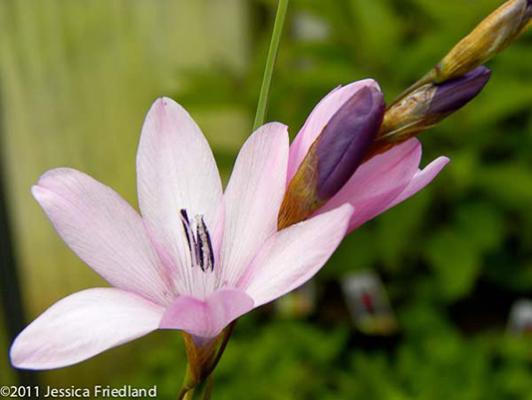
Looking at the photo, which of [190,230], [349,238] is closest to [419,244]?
[349,238]

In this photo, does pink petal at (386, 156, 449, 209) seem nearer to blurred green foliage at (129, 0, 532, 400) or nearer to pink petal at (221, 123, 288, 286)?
pink petal at (221, 123, 288, 286)

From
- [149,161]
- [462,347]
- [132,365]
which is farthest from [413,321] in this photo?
[149,161]

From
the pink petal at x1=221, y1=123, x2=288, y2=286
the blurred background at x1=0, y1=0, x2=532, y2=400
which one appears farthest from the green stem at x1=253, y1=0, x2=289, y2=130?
the blurred background at x1=0, y1=0, x2=532, y2=400

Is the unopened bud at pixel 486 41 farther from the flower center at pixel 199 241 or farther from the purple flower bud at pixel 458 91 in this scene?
the flower center at pixel 199 241

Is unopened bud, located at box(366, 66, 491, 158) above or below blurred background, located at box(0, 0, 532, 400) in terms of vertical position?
above

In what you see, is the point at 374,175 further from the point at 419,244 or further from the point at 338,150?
the point at 419,244

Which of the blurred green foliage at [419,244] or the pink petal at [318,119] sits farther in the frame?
the blurred green foliage at [419,244]

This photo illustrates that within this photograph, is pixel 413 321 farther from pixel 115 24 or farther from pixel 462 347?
pixel 115 24

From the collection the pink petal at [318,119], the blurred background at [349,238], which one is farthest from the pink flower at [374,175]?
the blurred background at [349,238]
